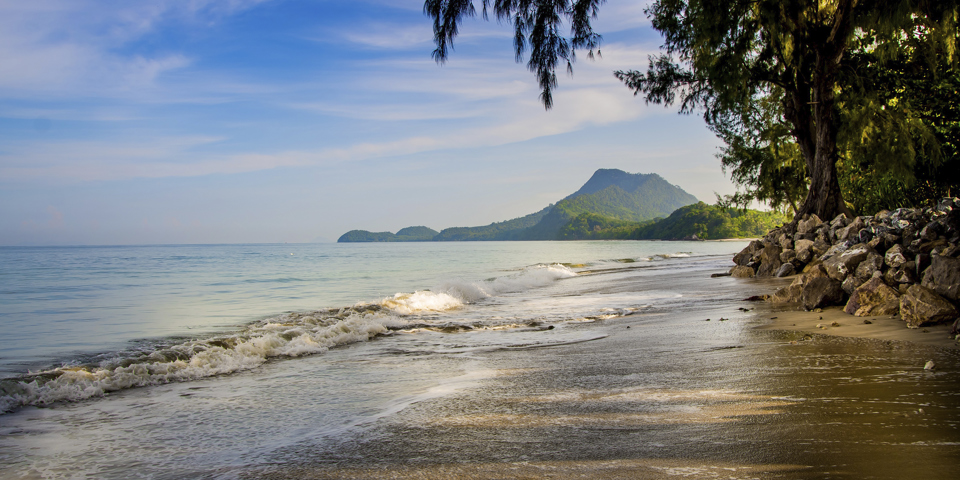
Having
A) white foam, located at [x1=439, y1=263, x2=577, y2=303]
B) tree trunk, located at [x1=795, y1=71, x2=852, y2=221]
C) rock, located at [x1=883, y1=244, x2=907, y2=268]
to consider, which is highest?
tree trunk, located at [x1=795, y1=71, x2=852, y2=221]

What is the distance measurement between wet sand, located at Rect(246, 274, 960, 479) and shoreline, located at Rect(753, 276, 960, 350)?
0.22ft

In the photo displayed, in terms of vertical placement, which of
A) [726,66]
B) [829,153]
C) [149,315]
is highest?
[726,66]

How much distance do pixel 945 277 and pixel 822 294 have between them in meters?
2.22

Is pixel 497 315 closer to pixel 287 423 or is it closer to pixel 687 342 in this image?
pixel 687 342

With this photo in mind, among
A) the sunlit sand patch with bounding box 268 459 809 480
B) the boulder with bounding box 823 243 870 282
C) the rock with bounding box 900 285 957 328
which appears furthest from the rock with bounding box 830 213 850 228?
the sunlit sand patch with bounding box 268 459 809 480

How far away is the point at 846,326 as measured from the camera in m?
7.11

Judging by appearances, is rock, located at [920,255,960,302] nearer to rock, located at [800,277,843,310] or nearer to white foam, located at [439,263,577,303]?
rock, located at [800,277,843,310]

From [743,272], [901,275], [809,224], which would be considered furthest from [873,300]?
[809,224]

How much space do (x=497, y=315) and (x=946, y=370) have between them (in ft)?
28.0

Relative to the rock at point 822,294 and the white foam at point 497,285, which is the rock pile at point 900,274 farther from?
the white foam at point 497,285

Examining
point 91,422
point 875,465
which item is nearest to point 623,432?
point 875,465

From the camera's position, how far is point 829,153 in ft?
61.4

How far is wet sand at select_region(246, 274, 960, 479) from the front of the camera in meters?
2.88

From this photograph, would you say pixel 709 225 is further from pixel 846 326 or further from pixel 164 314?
pixel 846 326
